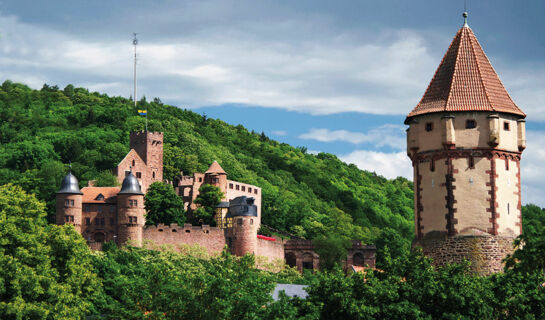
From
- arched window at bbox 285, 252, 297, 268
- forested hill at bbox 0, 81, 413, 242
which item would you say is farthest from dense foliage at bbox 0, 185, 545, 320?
arched window at bbox 285, 252, 297, 268

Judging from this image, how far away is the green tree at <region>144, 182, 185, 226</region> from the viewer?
89750 mm

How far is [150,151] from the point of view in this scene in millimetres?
105438

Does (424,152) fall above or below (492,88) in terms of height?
below

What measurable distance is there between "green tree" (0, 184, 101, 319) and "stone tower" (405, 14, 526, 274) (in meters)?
18.0

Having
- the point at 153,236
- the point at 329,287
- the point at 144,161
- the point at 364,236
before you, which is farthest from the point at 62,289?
the point at 364,236

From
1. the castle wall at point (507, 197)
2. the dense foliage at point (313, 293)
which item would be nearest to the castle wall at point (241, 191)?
the dense foliage at point (313, 293)

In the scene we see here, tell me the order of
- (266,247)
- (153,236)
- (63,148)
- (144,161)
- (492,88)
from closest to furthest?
(492,88), (153,236), (266,247), (144,161), (63,148)

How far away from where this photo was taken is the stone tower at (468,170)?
40438 mm

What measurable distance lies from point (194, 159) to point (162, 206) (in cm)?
2971

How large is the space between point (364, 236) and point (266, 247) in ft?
74.9

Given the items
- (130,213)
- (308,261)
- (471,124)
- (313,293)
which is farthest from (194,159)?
(471,124)

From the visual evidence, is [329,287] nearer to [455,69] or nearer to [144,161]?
[455,69]

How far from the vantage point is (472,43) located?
142 ft

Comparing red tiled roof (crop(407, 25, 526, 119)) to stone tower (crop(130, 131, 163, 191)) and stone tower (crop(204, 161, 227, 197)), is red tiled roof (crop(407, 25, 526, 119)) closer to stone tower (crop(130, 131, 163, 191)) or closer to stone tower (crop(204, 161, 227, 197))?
stone tower (crop(204, 161, 227, 197))
